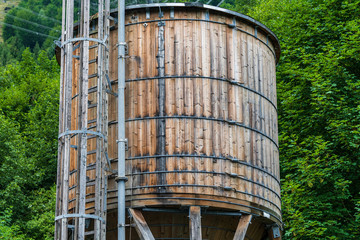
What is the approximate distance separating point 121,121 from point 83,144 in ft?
4.18

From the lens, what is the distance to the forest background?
88.0 ft

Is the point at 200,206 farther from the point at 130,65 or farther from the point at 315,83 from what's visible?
the point at 315,83

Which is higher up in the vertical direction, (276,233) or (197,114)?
(197,114)

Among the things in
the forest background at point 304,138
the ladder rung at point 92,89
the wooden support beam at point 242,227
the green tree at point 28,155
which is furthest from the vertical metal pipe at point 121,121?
the green tree at point 28,155

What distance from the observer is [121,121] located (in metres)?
18.6

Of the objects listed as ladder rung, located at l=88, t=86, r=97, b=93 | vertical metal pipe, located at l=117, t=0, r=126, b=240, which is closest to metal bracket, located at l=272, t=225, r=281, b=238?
vertical metal pipe, located at l=117, t=0, r=126, b=240

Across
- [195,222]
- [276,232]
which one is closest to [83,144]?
[195,222]

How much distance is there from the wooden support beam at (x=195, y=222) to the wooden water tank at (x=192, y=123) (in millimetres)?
255

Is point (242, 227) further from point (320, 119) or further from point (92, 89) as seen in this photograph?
point (320, 119)

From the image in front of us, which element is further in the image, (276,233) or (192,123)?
(276,233)

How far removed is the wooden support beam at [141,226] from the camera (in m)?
17.7

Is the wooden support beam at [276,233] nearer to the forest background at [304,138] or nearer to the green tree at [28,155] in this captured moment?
the forest background at [304,138]

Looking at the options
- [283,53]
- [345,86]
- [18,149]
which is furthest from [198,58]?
[18,149]

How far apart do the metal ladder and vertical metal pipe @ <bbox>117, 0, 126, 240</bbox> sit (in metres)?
0.46
